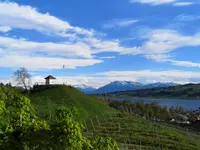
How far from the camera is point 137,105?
74.0 m

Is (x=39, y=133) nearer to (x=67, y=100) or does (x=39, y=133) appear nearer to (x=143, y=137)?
(x=143, y=137)

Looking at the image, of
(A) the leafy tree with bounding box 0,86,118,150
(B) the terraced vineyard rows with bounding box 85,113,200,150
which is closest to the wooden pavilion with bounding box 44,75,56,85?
(B) the terraced vineyard rows with bounding box 85,113,200,150

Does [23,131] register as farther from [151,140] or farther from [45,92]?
[45,92]

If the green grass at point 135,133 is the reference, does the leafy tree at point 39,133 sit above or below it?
above

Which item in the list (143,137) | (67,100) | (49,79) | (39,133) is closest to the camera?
(39,133)

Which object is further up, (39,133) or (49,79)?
(49,79)

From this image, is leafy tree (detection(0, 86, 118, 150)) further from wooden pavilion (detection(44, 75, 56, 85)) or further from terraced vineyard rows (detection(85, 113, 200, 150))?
wooden pavilion (detection(44, 75, 56, 85))

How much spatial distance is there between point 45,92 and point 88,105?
11897mm

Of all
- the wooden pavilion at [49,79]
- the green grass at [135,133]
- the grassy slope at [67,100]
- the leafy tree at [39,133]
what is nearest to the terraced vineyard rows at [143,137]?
the green grass at [135,133]

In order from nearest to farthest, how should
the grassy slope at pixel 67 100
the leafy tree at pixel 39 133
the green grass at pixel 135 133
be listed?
1. the leafy tree at pixel 39 133
2. the green grass at pixel 135 133
3. the grassy slope at pixel 67 100

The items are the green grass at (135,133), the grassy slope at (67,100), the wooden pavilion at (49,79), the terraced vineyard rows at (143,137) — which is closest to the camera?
the terraced vineyard rows at (143,137)

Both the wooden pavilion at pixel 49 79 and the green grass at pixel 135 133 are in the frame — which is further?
the wooden pavilion at pixel 49 79

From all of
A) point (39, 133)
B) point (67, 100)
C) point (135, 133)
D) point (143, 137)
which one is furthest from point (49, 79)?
point (39, 133)

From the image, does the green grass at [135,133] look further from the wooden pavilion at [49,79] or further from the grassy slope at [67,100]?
the wooden pavilion at [49,79]
